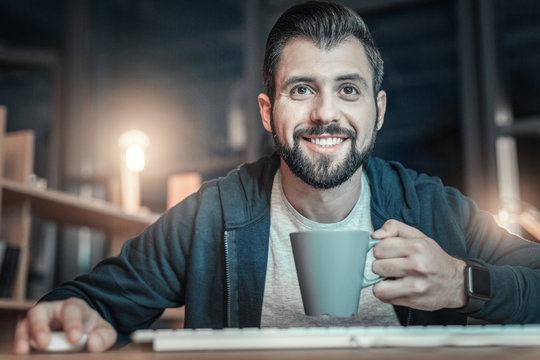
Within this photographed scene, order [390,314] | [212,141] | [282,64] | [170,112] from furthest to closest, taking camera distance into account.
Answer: [170,112] < [212,141] < [282,64] < [390,314]

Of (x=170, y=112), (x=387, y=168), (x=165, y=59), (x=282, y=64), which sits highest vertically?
(x=165, y=59)

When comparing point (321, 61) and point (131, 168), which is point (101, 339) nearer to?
point (321, 61)

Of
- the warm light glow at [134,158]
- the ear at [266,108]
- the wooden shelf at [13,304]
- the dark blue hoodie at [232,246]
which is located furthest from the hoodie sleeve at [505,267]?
the warm light glow at [134,158]

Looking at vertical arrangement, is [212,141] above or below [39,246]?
above

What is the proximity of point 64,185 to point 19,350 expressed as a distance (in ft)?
11.0

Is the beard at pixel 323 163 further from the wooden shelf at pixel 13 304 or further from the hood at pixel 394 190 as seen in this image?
the wooden shelf at pixel 13 304

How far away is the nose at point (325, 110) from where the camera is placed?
1088mm

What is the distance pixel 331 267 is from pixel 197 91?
12.4 ft

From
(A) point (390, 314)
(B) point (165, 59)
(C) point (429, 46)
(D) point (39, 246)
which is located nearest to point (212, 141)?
(B) point (165, 59)

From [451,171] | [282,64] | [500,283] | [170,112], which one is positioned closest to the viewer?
[500,283]

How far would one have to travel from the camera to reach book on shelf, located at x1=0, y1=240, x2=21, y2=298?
2.12 metres

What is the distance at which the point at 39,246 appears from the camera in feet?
11.7

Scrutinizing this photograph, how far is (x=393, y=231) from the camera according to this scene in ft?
2.24

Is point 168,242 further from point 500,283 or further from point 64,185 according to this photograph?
point 64,185
